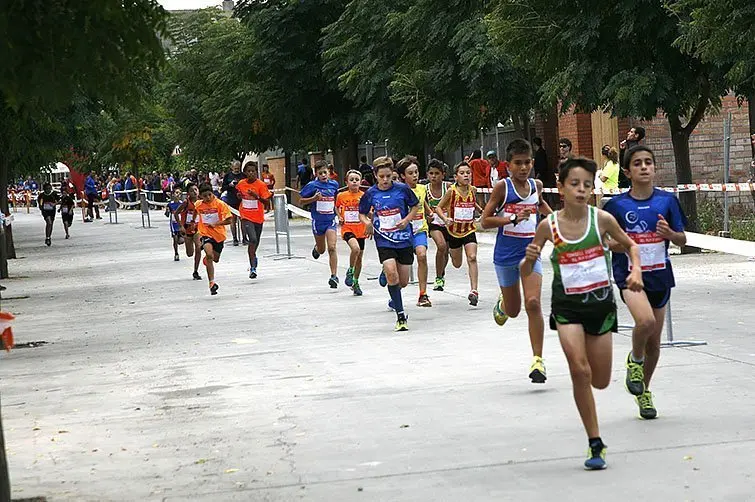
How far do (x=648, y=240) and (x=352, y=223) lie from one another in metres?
11.1

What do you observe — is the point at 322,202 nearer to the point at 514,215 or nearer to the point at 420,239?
the point at 420,239

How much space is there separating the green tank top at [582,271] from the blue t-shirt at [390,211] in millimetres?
7555

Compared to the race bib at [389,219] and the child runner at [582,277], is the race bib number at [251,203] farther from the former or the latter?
the child runner at [582,277]

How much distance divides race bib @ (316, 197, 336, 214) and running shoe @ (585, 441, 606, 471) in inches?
582

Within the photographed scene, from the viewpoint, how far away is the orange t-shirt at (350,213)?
20094 millimetres

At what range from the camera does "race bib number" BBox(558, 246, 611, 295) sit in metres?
8.04

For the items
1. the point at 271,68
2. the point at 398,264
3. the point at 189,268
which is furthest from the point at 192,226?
the point at 271,68

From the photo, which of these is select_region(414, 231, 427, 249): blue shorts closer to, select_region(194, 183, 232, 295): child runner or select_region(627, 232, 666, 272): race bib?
select_region(194, 183, 232, 295): child runner

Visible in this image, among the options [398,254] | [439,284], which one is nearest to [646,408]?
[398,254]

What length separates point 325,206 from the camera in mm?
22250

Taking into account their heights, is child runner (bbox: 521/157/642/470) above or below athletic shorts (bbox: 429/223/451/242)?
above

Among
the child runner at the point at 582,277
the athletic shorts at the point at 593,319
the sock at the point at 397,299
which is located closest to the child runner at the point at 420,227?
the sock at the point at 397,299

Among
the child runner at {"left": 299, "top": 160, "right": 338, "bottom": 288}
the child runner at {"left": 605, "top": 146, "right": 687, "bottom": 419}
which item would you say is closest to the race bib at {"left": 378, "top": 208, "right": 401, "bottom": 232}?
the child runner at {"left": 299, "top": 160, "right": 338, "bottom": 288}

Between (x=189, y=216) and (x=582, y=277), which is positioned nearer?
(x=582, y=277)
